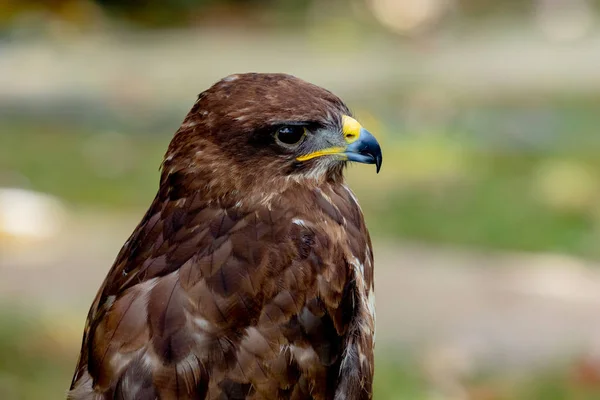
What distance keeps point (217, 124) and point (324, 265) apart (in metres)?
0.52

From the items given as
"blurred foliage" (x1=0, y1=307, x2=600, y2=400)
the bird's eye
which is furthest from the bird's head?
→ "blurred foliage" (x1=0, y1=307, x2=600, y2=400)

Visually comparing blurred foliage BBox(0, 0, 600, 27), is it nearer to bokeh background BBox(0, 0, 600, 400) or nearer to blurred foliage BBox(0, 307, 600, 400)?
bokeh background BBox(0, 0, 600, 400)

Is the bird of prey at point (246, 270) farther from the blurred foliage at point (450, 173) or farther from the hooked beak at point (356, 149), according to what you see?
the blurred foliage at point (450, 173)

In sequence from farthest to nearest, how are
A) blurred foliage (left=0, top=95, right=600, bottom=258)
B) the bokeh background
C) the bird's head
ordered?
blurred foliage (left=0, top=95, right=600, bottom=258) < the bokeh background < the bird's head

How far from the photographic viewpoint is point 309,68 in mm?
12500

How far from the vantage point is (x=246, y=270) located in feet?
10.3

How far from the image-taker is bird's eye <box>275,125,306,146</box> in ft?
10.6

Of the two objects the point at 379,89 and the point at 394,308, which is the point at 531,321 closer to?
the point at 394,308

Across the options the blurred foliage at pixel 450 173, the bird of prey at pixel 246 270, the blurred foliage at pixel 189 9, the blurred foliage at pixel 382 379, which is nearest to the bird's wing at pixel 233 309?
the bird of prey at pixel 246 270

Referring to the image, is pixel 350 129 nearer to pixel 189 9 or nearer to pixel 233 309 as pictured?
pixel 233 309

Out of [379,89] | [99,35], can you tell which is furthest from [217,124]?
[99,35]

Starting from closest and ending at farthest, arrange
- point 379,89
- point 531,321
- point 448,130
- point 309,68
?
point 531,321 → point 448,130 → point 379,89 → point 309,68

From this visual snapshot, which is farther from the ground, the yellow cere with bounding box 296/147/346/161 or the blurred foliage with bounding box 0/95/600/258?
the yellow cere with bounding box 296/147/346/161

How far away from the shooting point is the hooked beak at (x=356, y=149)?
334cm
